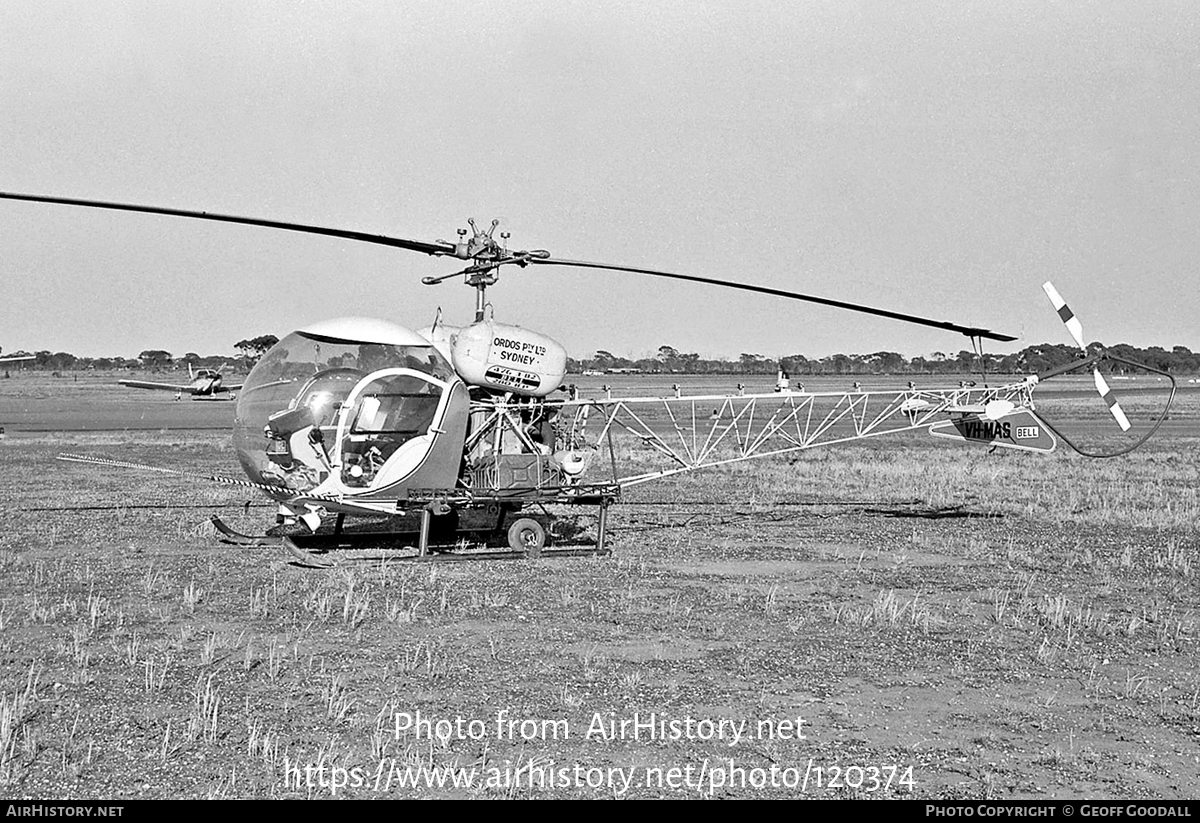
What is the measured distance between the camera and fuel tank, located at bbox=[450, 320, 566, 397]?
1376 centimetres

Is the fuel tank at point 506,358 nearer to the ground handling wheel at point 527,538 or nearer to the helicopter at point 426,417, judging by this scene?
the helicopter at point 426,417

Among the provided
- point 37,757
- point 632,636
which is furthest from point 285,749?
point 632,636

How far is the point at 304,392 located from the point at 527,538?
3629 millimetres

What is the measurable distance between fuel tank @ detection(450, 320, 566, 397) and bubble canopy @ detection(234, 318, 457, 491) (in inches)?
38.3

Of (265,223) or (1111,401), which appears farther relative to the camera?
(1111,401)

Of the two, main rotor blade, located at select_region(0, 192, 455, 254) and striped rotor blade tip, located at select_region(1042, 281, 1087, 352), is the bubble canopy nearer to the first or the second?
main rotor blade, located at select_region(0, 192, 455, 254)

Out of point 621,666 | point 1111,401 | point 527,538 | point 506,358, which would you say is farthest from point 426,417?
point 1111,401

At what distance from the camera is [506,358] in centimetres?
1394

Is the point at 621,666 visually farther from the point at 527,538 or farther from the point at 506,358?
the point at 506,358

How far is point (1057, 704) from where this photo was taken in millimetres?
8008

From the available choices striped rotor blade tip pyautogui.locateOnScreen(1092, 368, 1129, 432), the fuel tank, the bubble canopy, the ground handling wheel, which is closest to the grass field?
the ground handling wheel

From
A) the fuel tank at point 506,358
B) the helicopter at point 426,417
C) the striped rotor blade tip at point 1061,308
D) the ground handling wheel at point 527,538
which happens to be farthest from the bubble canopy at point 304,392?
the striped rotor blade tip at point 1061,308

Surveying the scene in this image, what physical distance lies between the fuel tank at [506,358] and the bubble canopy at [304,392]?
0.97m

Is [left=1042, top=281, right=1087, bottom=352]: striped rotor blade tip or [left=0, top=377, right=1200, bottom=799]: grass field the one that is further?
[left=1042, top=281, right=1087, bottom=352]: striped rotor blade tip
